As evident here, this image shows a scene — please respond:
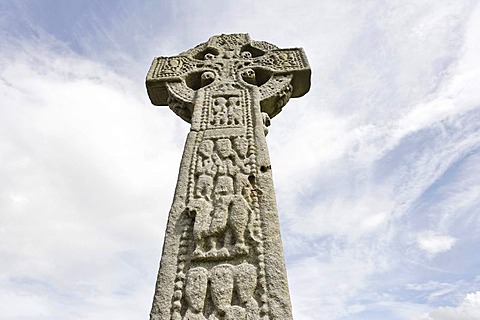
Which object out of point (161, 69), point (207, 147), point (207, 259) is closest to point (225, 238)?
point (207, 259)

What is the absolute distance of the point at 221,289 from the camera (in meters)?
2.52

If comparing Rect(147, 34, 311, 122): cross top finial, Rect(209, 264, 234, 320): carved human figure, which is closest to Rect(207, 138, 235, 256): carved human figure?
Rect(209, 264, 234, 320): carved human figure

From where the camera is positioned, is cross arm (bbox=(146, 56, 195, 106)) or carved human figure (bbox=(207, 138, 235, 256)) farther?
cross arm (bbox=(146, 56, 195, 106))

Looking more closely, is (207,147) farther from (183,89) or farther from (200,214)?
(183,89)

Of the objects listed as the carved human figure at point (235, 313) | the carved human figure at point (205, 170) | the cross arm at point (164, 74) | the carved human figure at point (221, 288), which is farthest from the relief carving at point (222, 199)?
the cross arm at point (164, 74)

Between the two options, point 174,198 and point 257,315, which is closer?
point 257,315

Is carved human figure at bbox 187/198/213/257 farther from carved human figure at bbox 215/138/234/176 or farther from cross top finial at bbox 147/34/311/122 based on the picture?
cross top finial at bbox 147/34/311/122

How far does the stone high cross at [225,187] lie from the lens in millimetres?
2510

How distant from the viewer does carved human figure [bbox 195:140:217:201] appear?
3170 mm

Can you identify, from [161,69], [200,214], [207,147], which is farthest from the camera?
[161,69]

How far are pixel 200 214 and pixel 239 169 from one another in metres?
0.58

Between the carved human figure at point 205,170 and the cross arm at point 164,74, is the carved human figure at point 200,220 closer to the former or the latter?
the carved human figure at point 205,170

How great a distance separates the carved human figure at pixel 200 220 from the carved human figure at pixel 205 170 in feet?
0.32

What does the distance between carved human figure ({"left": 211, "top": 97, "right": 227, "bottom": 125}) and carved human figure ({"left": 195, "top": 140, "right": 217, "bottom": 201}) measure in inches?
12.7
